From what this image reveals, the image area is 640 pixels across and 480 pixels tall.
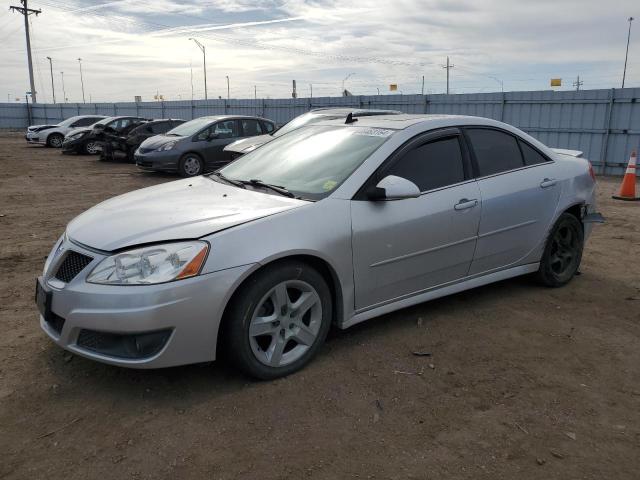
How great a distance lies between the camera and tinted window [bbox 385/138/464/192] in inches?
154

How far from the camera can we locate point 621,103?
14.6 m

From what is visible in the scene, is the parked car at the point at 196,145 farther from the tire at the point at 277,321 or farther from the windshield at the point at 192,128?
the tire at the point at 277,321

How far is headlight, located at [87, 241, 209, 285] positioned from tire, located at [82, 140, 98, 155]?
18953 millimetres

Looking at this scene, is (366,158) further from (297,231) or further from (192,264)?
(192,264)

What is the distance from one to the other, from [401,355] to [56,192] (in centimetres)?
947

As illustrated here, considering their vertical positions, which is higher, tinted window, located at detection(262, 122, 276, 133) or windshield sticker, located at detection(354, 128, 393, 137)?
windshield sticker, located at detection(354, 128, 393, 137)

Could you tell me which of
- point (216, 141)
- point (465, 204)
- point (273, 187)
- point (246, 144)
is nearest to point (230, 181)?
point (273, 187)

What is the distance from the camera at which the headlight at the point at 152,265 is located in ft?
9.59

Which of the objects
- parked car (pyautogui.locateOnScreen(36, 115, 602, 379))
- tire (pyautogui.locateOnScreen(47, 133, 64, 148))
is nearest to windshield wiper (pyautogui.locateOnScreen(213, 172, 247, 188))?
parked car (pyautogui.locateOnScreen(36, 115, 602, 379))

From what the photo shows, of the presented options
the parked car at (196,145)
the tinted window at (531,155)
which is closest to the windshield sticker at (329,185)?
the tinted window at (531,155)

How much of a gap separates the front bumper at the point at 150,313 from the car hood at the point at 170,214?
207mm

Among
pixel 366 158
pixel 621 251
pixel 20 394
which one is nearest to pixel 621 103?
pixel 621 251

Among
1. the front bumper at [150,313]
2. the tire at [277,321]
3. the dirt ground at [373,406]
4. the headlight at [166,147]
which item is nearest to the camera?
the dirt ground at [373,406]

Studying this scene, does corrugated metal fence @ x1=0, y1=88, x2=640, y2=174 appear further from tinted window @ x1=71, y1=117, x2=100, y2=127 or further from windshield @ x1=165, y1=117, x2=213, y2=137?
tinted window @ x1=71, y1=117, x2=100, y2=127
